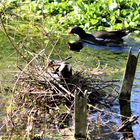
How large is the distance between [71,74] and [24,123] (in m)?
1.34

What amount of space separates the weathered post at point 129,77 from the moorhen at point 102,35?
3.87m

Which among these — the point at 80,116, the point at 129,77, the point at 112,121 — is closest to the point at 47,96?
the point at 112,121

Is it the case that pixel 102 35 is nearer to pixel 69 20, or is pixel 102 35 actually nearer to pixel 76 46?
pixel 76 46

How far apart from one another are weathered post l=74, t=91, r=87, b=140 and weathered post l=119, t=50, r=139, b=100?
2481 mm

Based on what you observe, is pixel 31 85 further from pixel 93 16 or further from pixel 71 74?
pixel 93 16

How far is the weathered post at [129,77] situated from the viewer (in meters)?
10.2

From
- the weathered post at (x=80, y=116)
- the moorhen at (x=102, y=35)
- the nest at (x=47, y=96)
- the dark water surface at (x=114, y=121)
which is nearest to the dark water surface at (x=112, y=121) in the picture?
the dark water surface at (x=114, y=121)

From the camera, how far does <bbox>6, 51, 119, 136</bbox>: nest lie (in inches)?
380

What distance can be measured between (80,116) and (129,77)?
2881 millimetres

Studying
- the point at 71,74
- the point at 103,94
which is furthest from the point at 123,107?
the point at 71,74

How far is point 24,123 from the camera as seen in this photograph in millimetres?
9727

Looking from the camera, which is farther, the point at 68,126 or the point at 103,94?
the point at 103,94

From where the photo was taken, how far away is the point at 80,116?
778 centimetres

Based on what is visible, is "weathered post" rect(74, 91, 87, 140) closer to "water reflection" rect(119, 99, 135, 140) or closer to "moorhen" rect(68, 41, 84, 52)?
"water reflection" rect(119, 99, 135, 140)
